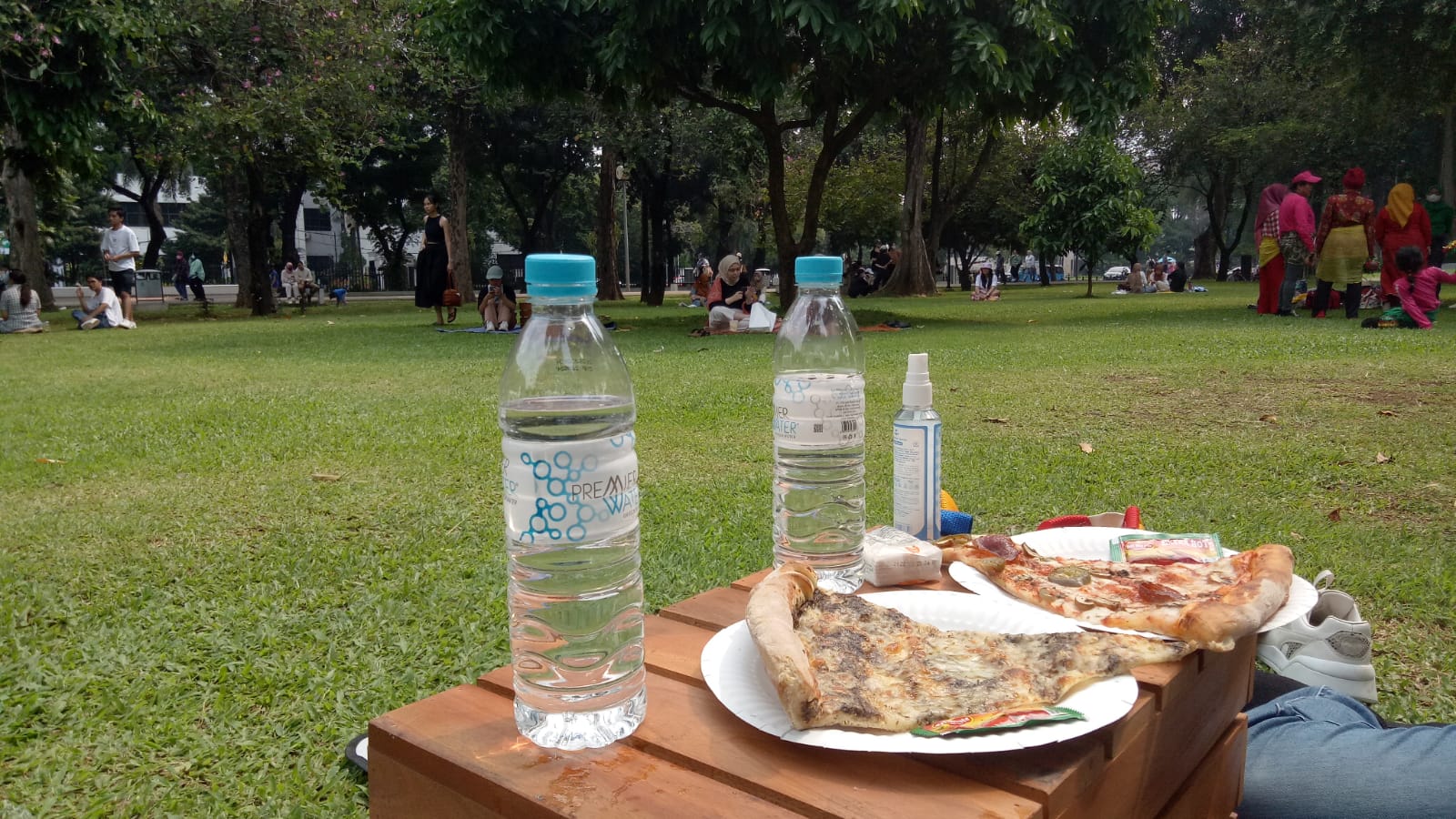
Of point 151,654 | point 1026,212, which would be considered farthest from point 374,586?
point 1026,212

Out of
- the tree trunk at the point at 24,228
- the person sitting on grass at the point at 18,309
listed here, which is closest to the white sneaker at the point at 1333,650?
the person sitting on grass at the point at 18,309

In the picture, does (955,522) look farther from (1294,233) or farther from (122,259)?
(122,259)

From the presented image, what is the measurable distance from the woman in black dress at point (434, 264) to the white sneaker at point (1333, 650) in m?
14.5

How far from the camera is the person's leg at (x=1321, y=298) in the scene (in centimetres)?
1435

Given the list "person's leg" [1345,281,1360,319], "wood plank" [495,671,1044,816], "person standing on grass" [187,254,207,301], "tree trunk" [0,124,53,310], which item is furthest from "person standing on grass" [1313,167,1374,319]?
"tree trunk" [0,124,53,310]

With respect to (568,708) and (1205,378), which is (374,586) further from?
(1205,378)

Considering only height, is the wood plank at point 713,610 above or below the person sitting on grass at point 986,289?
below

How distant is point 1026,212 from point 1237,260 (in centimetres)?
2939

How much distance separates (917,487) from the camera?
2.10 metres

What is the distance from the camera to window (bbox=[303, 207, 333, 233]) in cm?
6968

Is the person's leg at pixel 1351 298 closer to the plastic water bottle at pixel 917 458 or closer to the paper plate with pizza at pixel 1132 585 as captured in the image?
the paper plate with pizza at pixel 1132 585

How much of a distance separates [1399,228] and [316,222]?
232ft

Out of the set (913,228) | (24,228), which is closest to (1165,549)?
(24,228)

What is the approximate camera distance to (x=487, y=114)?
31766 millimetres
